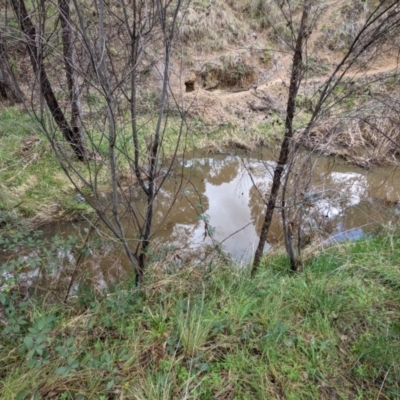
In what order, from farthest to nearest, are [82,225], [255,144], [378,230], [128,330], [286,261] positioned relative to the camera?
[255,144] < [82,225] < [378,230] < [286,261] < [128,330]

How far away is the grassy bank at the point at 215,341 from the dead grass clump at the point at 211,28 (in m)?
9.49

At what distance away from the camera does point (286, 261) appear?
306 centimetres

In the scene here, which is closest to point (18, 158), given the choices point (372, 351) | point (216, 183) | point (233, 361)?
point (216, 183)

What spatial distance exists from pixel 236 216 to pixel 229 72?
21.9 feet

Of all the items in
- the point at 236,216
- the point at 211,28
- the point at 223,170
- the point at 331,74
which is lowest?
the point at 236,216

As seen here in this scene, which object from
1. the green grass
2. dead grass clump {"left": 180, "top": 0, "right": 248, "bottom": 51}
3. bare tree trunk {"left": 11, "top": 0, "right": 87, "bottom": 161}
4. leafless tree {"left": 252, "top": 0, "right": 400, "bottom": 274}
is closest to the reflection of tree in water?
the green grass

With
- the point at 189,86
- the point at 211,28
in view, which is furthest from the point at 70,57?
the point at 211,28

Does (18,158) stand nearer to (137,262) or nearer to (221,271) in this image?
(137,262)

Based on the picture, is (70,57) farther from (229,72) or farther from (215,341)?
(229,72)

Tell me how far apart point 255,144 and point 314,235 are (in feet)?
12.7

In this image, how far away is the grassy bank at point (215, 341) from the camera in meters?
1.43

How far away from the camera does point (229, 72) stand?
9383mm

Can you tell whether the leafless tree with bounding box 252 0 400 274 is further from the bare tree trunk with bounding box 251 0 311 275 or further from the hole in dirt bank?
the hole in dirt bank

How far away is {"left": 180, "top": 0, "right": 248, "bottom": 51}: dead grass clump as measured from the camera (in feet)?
31.6
